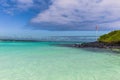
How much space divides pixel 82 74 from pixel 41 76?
2.78 m

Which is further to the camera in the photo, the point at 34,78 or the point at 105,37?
the point at 105,37

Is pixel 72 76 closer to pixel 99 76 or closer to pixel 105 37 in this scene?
pixel 99 76

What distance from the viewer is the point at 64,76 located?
1330 cm

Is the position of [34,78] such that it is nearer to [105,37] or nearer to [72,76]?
[72,76]

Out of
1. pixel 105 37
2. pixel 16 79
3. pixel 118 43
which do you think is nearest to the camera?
pixel 16 79

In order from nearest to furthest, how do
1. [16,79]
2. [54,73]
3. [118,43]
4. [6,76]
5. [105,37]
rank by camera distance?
1. [16,79]
2. [6,76]
3. [54,73]
4. [118,43]
5. [105,37]

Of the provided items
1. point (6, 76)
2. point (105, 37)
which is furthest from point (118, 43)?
point (6, 76)

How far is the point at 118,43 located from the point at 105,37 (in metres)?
10.6

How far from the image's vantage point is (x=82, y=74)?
14.0 m

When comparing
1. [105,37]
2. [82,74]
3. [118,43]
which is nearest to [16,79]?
[82,74]

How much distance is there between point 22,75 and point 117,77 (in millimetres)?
6038

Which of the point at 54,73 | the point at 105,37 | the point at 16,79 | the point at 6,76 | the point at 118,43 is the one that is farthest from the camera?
the point at 105,37

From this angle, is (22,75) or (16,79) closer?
(16,79)

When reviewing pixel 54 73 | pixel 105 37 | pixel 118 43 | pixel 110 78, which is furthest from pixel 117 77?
pixel 105 37
